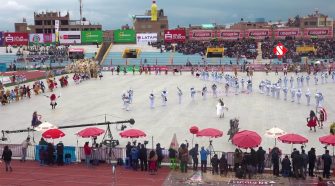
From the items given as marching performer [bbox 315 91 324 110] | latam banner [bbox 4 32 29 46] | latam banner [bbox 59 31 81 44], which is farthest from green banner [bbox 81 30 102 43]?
marching performer [bbox 315 91 324 110]

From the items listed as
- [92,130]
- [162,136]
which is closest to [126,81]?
[162,136]

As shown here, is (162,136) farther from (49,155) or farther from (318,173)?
(318,173)

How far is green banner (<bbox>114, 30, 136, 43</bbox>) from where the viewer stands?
83.1 meters

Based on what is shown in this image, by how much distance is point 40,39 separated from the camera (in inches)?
3209

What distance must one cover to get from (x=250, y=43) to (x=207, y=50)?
30.7ft

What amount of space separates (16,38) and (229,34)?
1424 inches

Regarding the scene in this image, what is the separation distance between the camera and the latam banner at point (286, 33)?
81938mm

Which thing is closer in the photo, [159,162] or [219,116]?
[159,162]

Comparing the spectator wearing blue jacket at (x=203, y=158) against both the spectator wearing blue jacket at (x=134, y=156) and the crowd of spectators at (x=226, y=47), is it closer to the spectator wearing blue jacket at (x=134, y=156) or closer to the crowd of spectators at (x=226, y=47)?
the spectator wearing blue jacket at (x=134, y=156)

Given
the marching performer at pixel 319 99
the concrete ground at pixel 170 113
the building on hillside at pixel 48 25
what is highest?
the building on hillside at pixel 48 25

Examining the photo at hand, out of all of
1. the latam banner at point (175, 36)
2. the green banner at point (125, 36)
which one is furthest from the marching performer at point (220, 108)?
the green banner at point (125, 36)

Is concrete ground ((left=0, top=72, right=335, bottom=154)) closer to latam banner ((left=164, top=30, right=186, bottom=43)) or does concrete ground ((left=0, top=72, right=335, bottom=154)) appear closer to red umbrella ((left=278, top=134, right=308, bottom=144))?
red umbrella ((left=278, top=134, right=308, bottom=144))

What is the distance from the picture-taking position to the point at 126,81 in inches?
1945

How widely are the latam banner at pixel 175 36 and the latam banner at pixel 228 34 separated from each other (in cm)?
635
